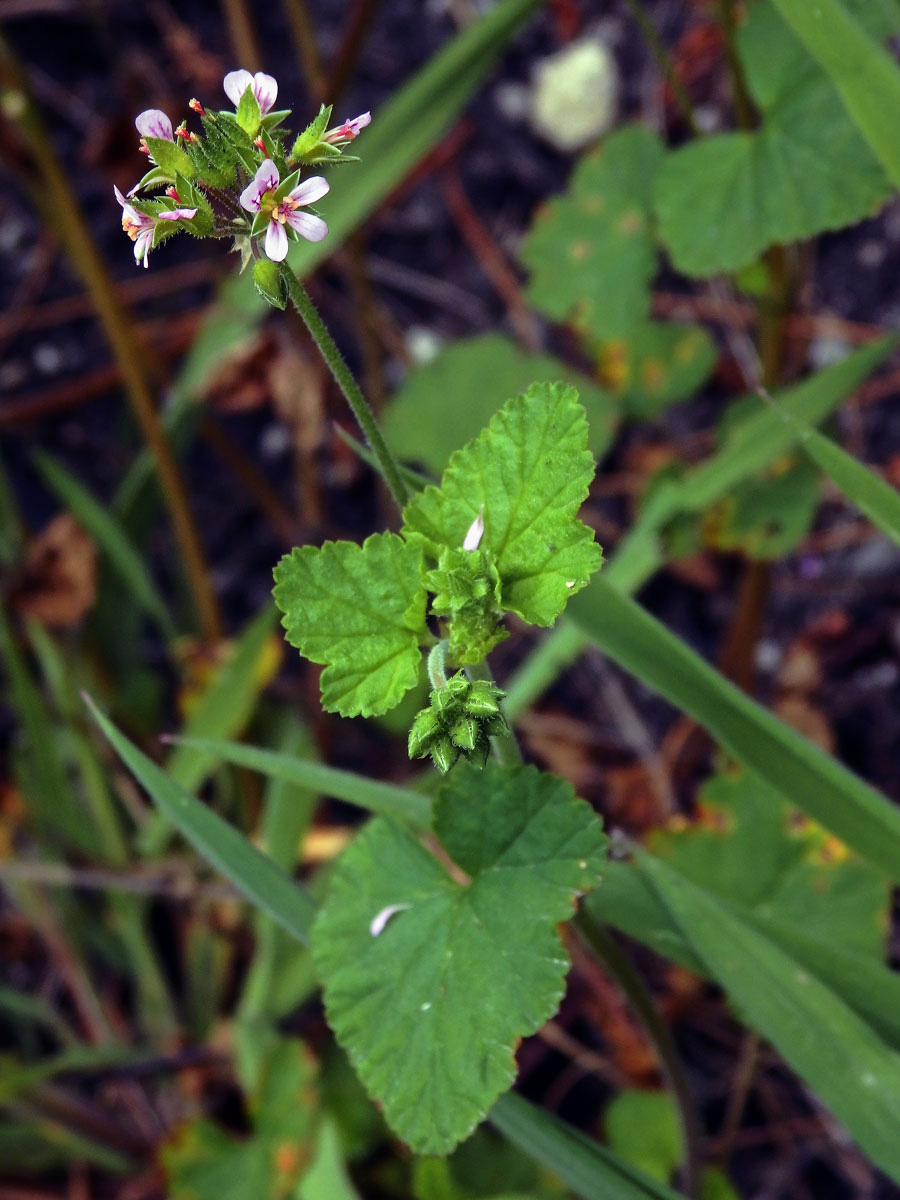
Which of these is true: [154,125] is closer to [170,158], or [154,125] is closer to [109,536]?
[170,158]

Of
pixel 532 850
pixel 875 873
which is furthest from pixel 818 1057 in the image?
pixel 875 873

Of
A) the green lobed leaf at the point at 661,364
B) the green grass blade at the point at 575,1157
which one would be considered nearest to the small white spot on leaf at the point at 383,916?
the green grass blade at the point at 575,1157

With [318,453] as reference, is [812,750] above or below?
below

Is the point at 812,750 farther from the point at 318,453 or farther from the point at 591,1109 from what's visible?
the point at 318,453

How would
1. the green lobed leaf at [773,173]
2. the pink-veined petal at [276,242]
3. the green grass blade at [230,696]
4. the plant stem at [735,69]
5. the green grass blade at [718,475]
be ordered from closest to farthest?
the pink-veined petal at [276,242] → the green lobed leaf at [773,173] → the plant stem at [735,69] → the green grass blade at [718,475] → the green grass blade at [230,696]

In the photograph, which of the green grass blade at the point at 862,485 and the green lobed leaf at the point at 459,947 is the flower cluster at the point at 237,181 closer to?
Answer: the green lobed leaf at the point at 459,947

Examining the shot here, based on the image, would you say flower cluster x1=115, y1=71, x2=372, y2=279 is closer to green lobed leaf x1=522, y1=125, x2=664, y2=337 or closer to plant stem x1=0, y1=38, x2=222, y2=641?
plant stem x1=0, y1=38, x2=222, y2=641

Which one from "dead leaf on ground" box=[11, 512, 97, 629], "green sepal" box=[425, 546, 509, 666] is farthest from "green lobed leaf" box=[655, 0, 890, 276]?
"dead leaf on ground" box=[11, 512, 97, 629]
